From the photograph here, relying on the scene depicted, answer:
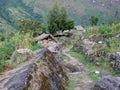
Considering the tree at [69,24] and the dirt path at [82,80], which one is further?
the tree at [69,24]

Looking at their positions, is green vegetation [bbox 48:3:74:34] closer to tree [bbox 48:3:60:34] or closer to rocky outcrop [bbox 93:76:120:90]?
tree [bbox 48:3:60:34]

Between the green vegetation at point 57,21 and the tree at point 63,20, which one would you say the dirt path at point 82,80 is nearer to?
the green vegetation at point 57,21

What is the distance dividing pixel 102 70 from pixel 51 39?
26509 millimetres

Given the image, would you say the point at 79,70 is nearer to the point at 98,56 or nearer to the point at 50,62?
the point at 98,56

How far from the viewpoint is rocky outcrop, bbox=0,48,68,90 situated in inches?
415

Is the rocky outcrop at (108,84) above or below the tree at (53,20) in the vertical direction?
below

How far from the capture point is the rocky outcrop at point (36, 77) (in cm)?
1054

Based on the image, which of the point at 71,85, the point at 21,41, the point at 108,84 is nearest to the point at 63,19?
the point at 21,41

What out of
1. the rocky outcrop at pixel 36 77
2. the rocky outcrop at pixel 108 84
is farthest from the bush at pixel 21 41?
the rocky outcrop at pixel 108 84

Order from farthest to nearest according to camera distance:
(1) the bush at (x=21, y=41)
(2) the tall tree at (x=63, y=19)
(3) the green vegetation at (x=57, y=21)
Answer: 1. (2) the tall tree at (x=63, y=19)
2. (3) the green vegetation at (x=57, y=21)
3. (1) the bush at (x=21, y=41)

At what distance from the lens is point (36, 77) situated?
11055mm

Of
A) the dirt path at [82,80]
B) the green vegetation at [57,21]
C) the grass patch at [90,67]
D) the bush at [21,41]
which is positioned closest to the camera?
the dirt path at [82,80]

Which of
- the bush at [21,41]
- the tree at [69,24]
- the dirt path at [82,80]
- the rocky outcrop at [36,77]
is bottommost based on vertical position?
the dirt path at [82,80]

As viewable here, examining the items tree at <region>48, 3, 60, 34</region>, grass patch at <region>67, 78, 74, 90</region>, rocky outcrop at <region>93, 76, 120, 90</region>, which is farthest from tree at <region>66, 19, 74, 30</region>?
rocky outcrop at <region>93, 76, 120, 90</region>
